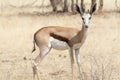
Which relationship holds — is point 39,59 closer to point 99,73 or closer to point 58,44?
point 58,44

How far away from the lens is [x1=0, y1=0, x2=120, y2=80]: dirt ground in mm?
9214

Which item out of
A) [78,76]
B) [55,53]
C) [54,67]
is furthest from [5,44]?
[78,76]

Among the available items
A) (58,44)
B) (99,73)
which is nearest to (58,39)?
(58,44)

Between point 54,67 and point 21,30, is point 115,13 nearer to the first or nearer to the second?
point 21,30

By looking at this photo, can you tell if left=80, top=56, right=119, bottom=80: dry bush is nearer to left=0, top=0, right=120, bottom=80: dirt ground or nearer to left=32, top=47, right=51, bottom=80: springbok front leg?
left=0, top=0, right=120, bottom=80: dirt ground

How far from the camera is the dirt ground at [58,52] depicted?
921 centimetres

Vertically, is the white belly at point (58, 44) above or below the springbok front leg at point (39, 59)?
above

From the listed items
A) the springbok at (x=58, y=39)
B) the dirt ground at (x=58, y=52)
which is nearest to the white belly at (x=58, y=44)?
the springbok at (x=58, y=39)

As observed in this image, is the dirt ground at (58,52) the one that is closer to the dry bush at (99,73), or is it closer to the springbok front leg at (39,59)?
the dry bush at (99,73)

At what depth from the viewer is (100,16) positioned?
20453 mm

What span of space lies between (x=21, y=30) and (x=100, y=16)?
5.29m

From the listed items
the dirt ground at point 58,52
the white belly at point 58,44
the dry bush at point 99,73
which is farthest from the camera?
the dirt ground at point 58,52

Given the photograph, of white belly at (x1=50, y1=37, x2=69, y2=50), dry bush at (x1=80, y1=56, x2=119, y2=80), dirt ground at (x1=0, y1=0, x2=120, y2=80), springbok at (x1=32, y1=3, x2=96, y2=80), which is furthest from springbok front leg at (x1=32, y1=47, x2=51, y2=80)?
dry bush at (x1=80, y1=56, x2=119, y2=80)

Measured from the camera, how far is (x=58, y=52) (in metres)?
12.0
